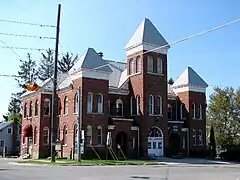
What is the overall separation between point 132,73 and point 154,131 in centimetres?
746

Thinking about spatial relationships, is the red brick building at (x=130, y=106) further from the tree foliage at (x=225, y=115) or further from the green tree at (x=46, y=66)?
the green tree at (x=46, y=66)

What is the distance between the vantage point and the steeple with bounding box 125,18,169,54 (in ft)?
159

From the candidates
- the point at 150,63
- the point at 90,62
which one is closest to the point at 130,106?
the point at 150,63

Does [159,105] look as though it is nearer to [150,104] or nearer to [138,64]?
[150,104]

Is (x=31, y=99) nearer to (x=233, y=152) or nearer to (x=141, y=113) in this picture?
(x=141, y=113)

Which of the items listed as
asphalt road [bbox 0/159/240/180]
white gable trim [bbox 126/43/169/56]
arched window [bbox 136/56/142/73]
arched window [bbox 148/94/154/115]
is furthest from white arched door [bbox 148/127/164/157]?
asphalt road [bbox 0/159/240/180]

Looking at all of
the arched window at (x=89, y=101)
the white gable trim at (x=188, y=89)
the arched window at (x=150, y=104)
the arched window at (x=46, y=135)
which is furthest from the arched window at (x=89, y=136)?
the white gable trim at (x=188, y=89)

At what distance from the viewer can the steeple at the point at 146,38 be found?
159ft

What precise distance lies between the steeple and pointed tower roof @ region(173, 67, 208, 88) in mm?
7214

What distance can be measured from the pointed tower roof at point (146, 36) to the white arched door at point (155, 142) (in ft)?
33.5

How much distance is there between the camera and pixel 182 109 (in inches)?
2199

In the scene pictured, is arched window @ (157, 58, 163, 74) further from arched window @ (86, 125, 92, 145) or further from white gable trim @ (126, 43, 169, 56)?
arched window @ (86, 125, 92, 145)

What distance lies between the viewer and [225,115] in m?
58.4

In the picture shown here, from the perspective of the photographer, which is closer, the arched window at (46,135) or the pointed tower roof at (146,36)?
the pointed tower roof at (146,36)
